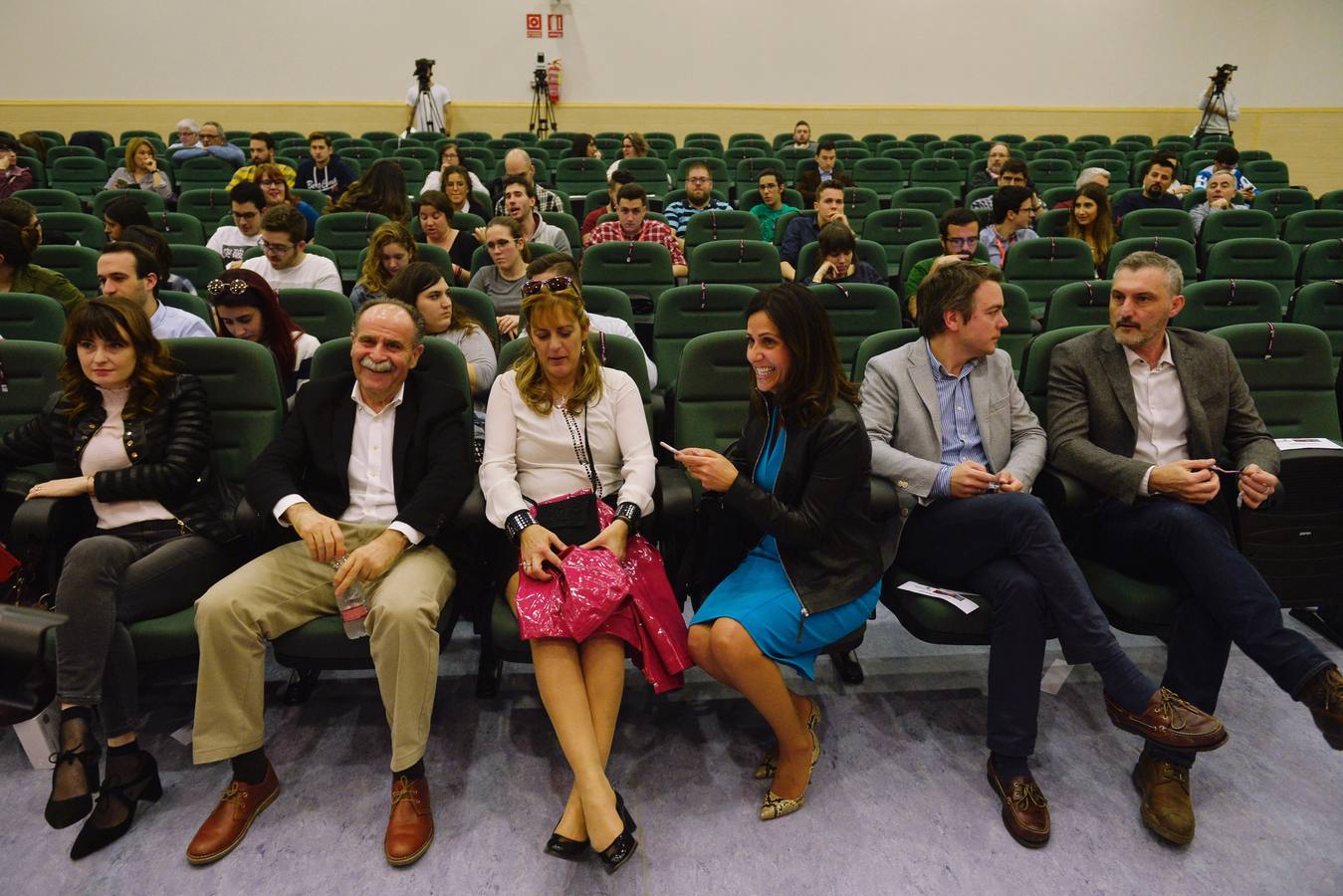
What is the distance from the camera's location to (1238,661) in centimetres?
221

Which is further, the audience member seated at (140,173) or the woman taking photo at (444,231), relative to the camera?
the audience member seated at (140,173)

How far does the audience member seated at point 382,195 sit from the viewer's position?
14.8ft

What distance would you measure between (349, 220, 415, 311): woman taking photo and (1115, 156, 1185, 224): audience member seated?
185 inches

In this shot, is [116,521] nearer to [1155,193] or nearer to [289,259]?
[289,259]

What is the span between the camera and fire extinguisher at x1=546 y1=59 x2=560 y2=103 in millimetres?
10188

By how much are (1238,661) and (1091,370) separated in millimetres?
989

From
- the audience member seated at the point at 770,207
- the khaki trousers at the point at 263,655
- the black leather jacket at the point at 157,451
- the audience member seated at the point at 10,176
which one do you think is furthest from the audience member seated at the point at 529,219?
the audience member seated at the point at 10,176

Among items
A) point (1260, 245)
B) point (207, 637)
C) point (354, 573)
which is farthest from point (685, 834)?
point (1260, 245)

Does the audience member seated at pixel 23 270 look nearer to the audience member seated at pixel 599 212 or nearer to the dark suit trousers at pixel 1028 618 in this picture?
the audience member seated at pixel 599 212

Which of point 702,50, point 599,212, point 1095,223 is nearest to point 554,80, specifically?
point 702,50

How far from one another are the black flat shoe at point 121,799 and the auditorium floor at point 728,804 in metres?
0.03

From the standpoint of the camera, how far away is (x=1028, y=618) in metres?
1.66

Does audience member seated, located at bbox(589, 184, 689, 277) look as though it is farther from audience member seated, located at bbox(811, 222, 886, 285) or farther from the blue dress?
the blue dress

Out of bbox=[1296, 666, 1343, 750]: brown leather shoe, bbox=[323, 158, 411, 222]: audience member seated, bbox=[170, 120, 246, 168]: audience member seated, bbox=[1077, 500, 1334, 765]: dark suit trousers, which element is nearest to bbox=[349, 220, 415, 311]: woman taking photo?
bbox=[323, 158, 411, 222]: audience member seated
